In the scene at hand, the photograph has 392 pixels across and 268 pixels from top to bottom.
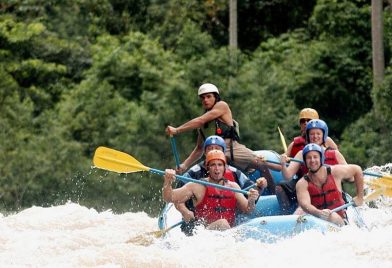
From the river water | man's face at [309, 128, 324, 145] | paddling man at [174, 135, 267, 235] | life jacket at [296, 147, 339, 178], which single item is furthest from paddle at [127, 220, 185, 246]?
man's face at [309, 128, 324, 145]

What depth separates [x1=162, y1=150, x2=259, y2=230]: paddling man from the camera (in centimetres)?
1156

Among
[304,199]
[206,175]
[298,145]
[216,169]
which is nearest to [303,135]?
[298,145]

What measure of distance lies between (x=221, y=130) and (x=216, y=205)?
5.52ft

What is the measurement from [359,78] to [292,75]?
132 centimetres

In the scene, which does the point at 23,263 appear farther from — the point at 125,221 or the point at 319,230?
the point at 125,221

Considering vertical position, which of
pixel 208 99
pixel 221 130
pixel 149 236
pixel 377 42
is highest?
pixel 208 99

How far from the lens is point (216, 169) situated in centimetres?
1160

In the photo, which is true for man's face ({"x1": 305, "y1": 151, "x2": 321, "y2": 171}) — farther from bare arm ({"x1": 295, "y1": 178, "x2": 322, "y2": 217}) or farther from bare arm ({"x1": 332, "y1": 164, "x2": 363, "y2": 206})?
bare arm ({"x1": 332, "y1": 164, "x2": 363, "y2": 206})

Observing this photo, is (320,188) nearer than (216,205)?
No

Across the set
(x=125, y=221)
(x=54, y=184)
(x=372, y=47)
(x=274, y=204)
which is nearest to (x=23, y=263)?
(x=274, y=204)

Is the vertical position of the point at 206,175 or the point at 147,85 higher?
the point at 206,175

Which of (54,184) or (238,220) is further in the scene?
(54,184)

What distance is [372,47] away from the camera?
2072cm

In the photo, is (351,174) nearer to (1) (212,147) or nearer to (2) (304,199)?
(2) (304,199)
